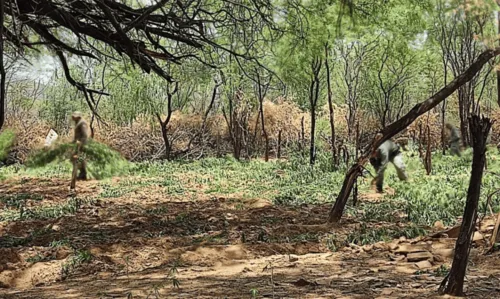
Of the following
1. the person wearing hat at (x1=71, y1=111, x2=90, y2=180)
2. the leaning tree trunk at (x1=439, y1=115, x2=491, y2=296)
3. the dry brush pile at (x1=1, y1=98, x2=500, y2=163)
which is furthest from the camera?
the dry brush pile at (x1=1, y1=98, x2=500, y2=163)

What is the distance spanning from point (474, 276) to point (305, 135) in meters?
21.2

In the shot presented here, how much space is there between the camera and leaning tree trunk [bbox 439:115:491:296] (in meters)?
3.13

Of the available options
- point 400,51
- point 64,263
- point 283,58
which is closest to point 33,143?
point 283,58

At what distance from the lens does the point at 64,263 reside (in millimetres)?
5285

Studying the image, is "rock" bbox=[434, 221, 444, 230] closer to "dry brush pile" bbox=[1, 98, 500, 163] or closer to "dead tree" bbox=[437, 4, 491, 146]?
"dead tree" bbox=[437, 4, 491, 146]

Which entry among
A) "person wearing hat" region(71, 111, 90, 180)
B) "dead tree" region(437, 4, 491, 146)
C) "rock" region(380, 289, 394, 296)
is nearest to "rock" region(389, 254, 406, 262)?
"rock" region(380, 289, 394, 296)

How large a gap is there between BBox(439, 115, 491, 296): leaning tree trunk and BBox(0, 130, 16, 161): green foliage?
57.4 feet

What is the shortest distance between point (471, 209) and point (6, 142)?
58.5 ft

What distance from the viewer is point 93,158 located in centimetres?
1331

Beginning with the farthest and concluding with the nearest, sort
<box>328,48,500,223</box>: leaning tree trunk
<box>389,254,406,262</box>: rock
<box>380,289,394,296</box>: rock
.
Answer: <box>328,48,500,223</box>: leaning tree trunk
<box>389,254,406,262</box>: rock
<box>380,289,394,296</box>: rock

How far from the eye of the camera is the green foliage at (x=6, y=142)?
17.9m

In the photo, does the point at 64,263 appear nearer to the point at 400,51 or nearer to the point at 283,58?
the point at 283,58

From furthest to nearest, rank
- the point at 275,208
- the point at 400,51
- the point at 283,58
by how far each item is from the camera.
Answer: the point at 400,51
the point at 283,58
the point at 275,208

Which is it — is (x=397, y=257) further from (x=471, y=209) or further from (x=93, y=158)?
(x=93, y=158)
